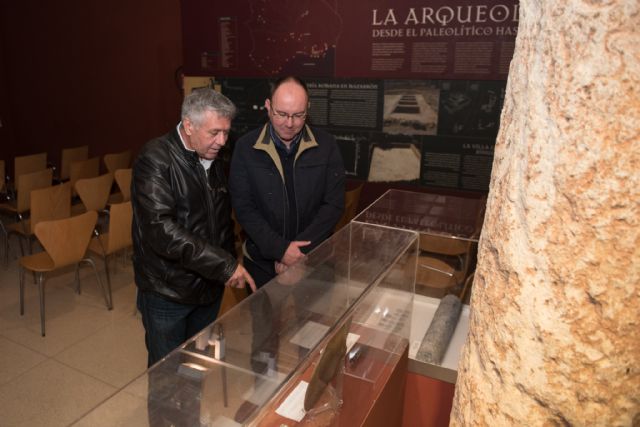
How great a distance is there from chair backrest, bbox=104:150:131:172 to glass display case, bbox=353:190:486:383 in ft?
14.5

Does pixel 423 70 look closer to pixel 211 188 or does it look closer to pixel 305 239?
pixel 305 239

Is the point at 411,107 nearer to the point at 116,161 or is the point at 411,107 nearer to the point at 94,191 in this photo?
the point at 94,191

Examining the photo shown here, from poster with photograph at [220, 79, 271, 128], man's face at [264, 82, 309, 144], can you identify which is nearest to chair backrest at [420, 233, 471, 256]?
man's face at [264, 82, 309, 144]

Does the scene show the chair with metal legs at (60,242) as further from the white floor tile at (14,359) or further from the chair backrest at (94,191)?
the chair backrest at (94,191)

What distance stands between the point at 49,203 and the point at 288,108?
3.12 meters

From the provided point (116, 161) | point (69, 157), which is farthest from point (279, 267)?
point (69, 157)

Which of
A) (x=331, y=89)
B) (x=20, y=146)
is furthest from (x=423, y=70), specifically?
(x=20, y=146)

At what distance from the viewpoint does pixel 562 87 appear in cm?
56

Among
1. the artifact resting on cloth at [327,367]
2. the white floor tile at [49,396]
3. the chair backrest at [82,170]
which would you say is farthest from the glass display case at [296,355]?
the chair backrest at [82,170]

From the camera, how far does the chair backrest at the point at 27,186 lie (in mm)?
4574

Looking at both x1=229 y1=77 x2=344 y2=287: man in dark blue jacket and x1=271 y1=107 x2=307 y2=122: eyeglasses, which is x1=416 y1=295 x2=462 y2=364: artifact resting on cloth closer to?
x1=229 y1=77 x2=344 y2=287: man in dark blue jacket

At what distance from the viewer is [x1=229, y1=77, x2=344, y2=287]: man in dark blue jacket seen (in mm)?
2147

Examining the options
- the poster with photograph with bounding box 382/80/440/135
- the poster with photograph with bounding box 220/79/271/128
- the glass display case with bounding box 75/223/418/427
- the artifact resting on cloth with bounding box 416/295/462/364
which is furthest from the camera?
the poster with photograph with bounding box 220/79/271/128

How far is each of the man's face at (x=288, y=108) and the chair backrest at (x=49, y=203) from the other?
9.56ft
